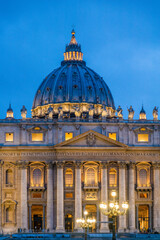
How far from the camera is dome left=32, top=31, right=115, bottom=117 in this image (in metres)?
125

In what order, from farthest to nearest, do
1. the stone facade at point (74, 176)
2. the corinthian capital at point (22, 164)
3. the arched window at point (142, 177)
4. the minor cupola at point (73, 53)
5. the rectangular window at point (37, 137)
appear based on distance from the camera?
the minor cupola at point (73, 53) → the arched window at point (142, 177) → the rectangular window at point (37, 137) → the corinthian capital at point (22, 164) → the stone facade at point (74, 176)

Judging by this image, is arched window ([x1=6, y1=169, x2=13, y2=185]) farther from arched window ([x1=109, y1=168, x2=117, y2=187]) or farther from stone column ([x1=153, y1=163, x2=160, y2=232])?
stone column ([x1=153, y1=163, x2=160, y2=232])

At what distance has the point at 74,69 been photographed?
133125mm

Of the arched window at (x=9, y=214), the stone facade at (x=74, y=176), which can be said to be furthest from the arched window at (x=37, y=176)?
the arched window at (x=9, y=214)

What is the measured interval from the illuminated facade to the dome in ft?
76.6

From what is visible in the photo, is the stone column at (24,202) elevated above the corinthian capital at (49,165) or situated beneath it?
situated beneath

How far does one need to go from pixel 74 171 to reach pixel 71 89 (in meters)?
32.5

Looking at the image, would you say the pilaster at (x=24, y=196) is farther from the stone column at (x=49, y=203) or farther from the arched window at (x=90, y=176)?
the arched window at (x=90, y=176)

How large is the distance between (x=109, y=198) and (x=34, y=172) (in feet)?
39.5

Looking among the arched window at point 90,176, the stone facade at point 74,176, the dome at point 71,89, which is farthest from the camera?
the dome at point 71,89

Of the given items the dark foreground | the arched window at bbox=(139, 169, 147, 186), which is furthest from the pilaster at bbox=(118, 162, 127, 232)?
the dark foreground

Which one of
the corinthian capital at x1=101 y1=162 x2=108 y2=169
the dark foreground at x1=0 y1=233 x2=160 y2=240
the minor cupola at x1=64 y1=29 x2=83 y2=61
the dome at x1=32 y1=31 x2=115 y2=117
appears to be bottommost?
the dark foreground at x1=0 y1=233 x2=160 y2=240

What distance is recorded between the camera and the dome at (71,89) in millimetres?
125062

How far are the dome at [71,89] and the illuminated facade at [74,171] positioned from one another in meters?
23.4
